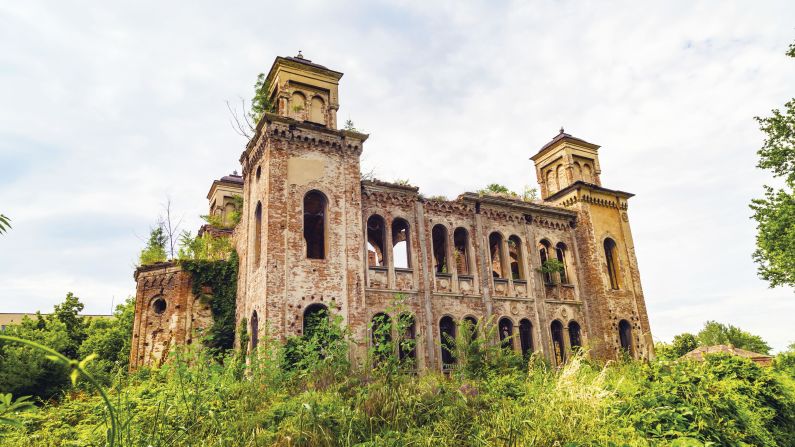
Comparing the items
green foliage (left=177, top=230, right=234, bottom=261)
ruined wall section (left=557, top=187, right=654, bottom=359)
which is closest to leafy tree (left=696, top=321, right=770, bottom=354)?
→ ruined wall section (left=557, top=187, right=654, bottom=359)

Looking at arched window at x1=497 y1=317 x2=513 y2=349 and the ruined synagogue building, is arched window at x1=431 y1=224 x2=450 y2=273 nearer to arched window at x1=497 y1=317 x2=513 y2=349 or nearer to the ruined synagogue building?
the ruined synagogue building

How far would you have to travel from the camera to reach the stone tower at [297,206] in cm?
1540

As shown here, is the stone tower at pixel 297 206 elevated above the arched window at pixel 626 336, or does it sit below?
above

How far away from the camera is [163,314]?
19047mm

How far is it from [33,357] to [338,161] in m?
10.7

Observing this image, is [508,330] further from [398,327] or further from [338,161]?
[398,327]

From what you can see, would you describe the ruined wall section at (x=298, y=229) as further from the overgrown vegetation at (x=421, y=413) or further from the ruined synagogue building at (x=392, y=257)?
the overgrown vegetation at (x=421, y=413)

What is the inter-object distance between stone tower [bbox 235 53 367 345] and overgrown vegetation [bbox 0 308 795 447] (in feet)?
20.4

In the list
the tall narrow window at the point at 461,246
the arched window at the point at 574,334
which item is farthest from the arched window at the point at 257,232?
the arched window at the point at 574,334

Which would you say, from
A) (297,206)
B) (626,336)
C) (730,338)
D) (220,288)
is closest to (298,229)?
(297,206)

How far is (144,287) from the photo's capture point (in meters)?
19.4

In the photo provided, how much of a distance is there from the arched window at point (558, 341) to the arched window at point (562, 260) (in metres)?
2.14

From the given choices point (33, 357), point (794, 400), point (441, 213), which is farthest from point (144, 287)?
point (794, 400)

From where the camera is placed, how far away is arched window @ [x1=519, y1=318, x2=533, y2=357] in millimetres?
20078
